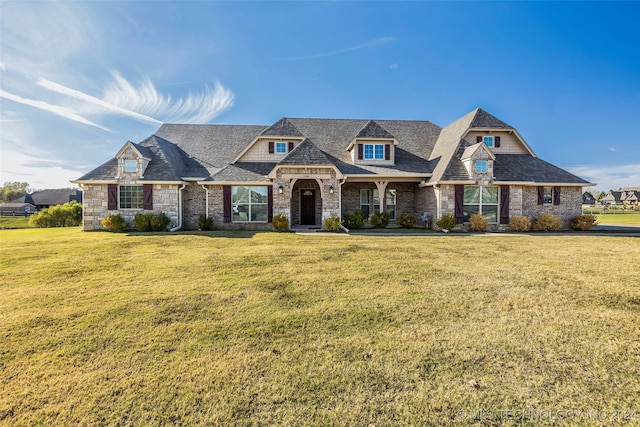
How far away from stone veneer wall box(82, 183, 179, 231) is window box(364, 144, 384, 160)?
1148 centimetres

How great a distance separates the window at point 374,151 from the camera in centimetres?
1767

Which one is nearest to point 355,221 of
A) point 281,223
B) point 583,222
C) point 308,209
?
point 308,209

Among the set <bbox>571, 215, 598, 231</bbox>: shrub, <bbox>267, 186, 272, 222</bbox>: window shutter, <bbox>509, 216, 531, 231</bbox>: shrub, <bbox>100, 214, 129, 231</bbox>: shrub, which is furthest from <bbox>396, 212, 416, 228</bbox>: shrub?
<bbox>100, 214, 129, 231</bbox>: shrub

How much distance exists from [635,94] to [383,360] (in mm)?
34948

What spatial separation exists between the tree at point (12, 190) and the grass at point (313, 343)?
315ft

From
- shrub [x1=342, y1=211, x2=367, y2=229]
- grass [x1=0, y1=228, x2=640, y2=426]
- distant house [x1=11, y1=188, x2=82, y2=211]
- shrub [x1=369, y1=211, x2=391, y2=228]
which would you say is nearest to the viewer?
grass [x1=0, y1=228, x2=640, y2=426]

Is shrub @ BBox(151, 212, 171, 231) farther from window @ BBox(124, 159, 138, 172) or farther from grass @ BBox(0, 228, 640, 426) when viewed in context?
grass @ BBox(0, 228, 640, 426)

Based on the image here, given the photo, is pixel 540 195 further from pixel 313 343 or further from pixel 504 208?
pixel 313 343

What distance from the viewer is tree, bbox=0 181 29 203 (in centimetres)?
7100

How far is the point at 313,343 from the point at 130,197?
16.2 m

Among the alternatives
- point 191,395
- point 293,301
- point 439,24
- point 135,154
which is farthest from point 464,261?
point 135,154

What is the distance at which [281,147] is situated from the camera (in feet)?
57.7

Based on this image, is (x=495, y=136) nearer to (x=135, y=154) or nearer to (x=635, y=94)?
(x=635, y=94)

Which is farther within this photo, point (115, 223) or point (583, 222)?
point (583, 222)
